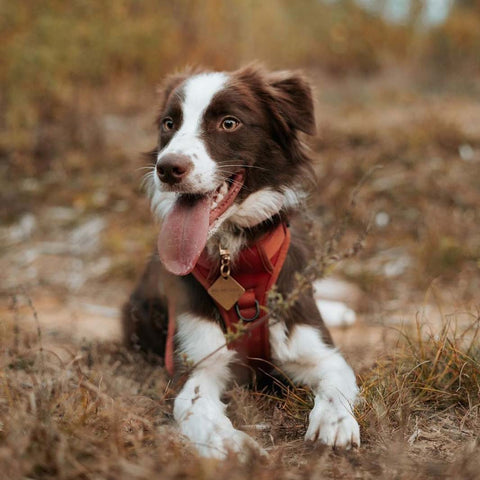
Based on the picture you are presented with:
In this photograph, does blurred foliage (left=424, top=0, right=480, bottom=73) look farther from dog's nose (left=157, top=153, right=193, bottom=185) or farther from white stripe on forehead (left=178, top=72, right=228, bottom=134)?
dog's nose (left=157, top=153, right=193, bottom=185)

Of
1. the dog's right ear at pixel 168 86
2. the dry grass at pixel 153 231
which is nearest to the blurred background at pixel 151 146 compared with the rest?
the dry grass at pixel 153 231

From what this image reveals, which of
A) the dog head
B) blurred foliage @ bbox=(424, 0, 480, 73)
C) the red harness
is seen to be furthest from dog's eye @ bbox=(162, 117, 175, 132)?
blurred foliage @ bbox=(424, 0, 480, 73)

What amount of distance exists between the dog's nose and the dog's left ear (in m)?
0.74

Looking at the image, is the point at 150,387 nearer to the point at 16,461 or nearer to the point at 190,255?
the point at 190,255

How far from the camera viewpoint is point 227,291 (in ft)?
9.00

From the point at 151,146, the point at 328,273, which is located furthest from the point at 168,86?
the point at 151,146

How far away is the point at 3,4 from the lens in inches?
301

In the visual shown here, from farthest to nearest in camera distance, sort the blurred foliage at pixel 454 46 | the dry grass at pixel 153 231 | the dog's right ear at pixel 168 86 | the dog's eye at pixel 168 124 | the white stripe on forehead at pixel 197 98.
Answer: the blurred foliage at pixel 454 46 → the dog's right ear at pixel 168 86 → the dog's eye at pixel 168 124 → the white stripe on forehead at pixel 197 98 → the dry grass at pixel 153 231

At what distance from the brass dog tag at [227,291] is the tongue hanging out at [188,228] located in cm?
17

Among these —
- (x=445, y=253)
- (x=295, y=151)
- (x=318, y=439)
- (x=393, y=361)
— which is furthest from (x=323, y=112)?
(x=318, y=439)

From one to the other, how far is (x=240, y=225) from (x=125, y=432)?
1.21m

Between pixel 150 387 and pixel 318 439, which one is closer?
pixel 318 439

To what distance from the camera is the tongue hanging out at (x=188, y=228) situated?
2662 mm

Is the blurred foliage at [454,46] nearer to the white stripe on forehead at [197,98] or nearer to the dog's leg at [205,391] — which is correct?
the white stripe on forehead at [197,98]
